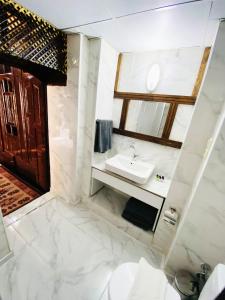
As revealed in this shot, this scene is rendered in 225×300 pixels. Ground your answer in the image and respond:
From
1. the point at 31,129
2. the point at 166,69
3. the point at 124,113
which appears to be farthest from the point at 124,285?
the point at 31,129

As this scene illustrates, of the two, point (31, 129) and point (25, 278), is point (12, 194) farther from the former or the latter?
point (25, 278)

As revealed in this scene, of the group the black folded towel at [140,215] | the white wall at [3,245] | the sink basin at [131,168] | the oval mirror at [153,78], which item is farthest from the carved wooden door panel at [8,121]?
the black folded towel at [140,215]

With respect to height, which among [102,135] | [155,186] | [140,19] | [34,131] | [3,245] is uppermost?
[140,19]

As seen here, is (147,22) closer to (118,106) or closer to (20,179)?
(118,106)

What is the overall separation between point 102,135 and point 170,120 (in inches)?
34.9

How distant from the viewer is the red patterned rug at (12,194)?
2.02 meters

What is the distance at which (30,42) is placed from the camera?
1254 millimetres

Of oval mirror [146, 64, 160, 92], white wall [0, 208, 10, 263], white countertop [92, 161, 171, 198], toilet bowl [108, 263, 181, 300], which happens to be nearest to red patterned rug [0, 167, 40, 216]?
white wall [0, 208, 10, 263]

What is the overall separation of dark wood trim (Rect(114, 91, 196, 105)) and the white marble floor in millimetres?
1775

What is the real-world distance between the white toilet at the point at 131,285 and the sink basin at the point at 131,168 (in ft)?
2.52

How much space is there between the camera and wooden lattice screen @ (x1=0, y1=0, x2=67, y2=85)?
1.09 m

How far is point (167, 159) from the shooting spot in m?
1.82

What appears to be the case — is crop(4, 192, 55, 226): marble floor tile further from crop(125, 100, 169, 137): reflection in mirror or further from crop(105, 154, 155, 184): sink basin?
crop(125, 100, 169, 137): reflection in mirror

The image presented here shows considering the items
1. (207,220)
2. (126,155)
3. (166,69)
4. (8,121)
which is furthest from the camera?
(8,121)
